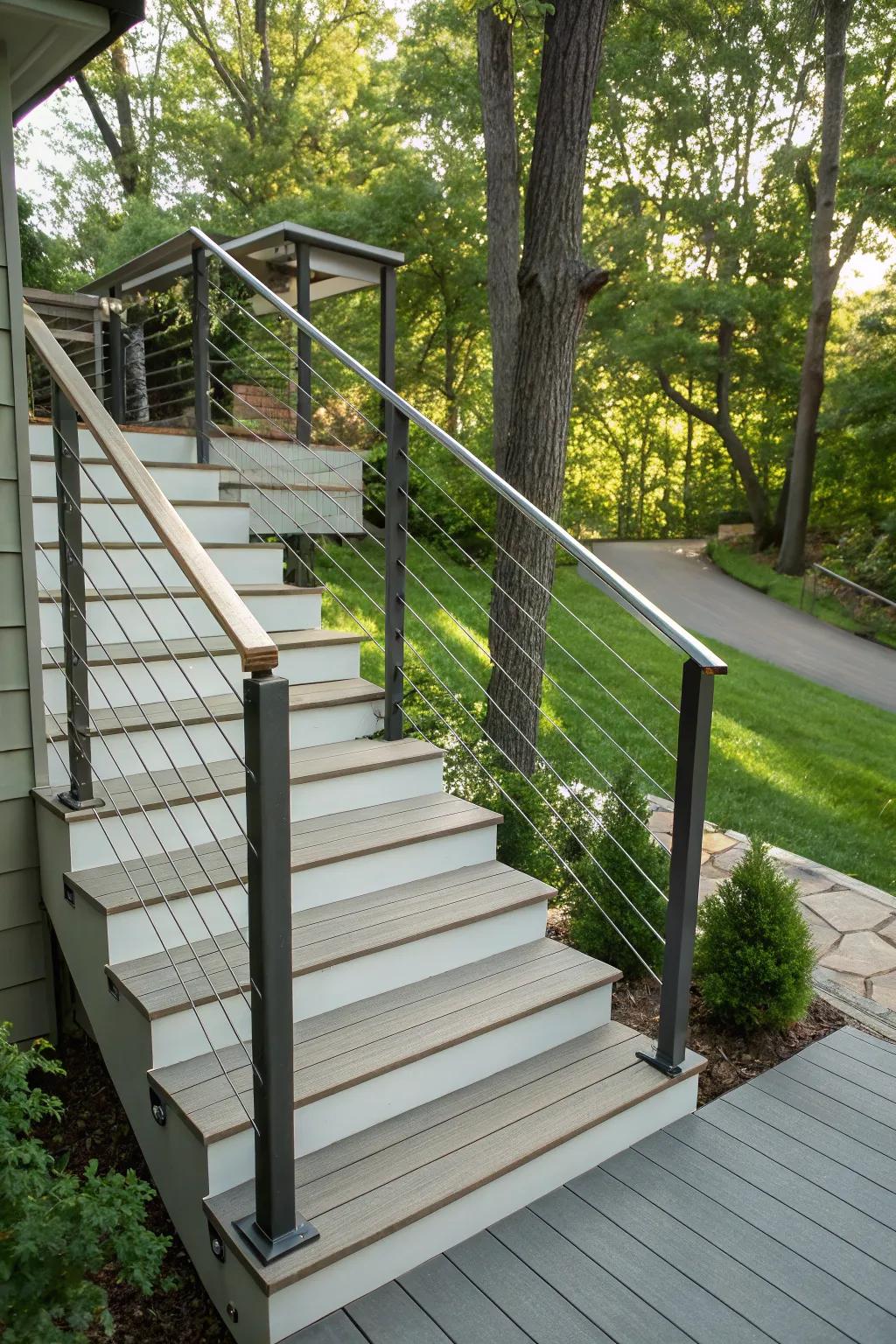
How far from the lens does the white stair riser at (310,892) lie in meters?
2.33

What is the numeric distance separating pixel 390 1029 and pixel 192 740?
0.94m

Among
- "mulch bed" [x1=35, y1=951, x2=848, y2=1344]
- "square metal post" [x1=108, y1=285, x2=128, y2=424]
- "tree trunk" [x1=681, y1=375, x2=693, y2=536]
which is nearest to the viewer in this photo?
"mulch bed" [x1=35, y1=951, x2=848, y2=1344]

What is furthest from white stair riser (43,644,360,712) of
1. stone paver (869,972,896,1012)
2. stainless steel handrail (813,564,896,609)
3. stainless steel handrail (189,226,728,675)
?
stainless steel handrail (813,564,896,609)

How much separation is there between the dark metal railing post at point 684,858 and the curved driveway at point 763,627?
6.99m

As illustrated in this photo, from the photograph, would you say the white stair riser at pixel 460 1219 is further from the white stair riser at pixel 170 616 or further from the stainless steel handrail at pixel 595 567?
the white stair riser at pixel 170 616

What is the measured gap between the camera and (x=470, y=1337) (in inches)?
71.6

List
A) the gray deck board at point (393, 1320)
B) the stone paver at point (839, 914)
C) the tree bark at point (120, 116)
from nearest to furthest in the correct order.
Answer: the gray deck board at point (393, 1320) → the stone paver at point (839, 914) → the tree bark at point (120, 116)

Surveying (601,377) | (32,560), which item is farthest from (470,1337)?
(601,377)

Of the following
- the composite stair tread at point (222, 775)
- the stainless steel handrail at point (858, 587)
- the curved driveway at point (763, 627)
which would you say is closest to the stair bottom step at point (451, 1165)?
the composite stair tread at point (222, 775)

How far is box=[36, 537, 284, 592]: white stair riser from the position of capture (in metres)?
3.21

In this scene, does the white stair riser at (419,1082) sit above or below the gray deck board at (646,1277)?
above

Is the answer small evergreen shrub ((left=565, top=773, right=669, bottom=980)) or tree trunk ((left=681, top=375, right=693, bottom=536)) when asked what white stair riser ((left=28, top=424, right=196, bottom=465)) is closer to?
small evergreen shrub ((left=565, top=773, right=669, bottom=980))

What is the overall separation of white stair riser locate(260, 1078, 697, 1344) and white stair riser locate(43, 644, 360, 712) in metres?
1.47

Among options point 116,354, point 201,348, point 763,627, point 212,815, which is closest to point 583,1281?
point 212,815
